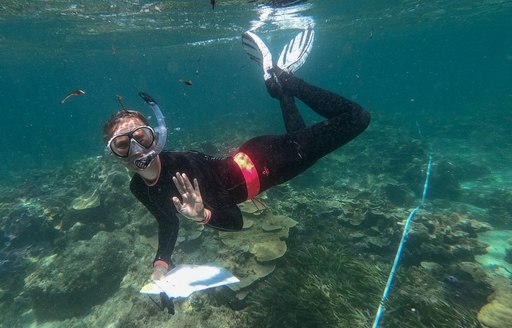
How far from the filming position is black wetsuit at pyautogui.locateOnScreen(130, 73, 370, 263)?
3.68m

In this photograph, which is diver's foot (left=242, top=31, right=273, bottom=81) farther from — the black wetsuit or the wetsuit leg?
the wetsuit leg

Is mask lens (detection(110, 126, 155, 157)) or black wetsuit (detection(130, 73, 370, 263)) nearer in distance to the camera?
mask lens (detection(110, 126, 155, 157))

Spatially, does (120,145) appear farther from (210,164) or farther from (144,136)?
(210,164)

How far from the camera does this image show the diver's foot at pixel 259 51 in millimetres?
6020

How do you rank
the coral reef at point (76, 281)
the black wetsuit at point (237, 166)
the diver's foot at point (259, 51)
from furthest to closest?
the coral reef at point (76, 281), the diver's foot at point (259, 51), the black wetsuit at point (237, 166)

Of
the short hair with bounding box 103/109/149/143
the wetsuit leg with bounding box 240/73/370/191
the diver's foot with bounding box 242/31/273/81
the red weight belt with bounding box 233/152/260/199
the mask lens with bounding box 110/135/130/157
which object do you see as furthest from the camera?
the diver's foot with bounding box 242/31/273/81

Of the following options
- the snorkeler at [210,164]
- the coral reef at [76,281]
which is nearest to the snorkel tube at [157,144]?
the snorkeler at [210,164]

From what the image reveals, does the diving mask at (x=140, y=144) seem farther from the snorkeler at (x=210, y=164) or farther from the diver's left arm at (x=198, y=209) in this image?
the diver's left arm at (x=198, y=209)

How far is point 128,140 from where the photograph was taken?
3.12 meters

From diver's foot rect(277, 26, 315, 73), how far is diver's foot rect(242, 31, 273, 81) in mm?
332

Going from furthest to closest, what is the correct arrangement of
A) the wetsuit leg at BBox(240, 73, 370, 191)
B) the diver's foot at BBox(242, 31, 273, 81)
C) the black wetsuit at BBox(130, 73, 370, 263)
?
the diver's foot at BBox(242, 31, 273, 81)
the wetsuit leg at BBox(240, 73, 370, 191)
the black wetsuit at BBox(130, 73, 370, 263)

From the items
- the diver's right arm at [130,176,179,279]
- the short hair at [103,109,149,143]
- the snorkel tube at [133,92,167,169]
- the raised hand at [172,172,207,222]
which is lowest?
the diver's right arm at [130,176,179,279]

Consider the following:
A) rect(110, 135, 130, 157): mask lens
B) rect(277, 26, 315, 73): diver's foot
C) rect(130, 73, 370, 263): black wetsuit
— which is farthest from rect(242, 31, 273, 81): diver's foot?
rect(110, 135, 130, 157): mask lens

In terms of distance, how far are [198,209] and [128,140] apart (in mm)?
1023
